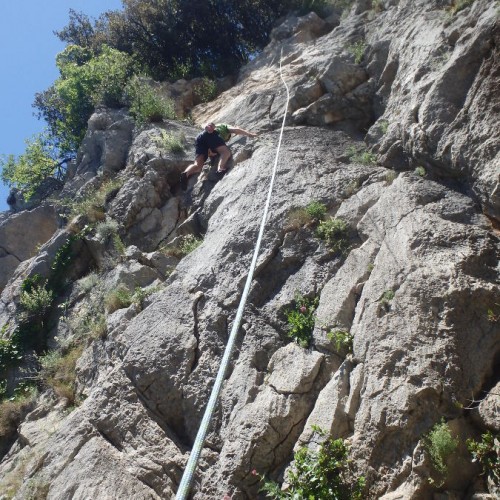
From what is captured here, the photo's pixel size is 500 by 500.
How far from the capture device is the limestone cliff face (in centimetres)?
600

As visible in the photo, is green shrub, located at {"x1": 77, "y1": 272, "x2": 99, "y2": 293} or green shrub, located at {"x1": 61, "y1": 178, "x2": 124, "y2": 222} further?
green shrub, located at {"x1": 61, "y1": 178, "x2": 124, "y2": 222}

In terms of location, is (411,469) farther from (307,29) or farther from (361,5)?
(307,29)

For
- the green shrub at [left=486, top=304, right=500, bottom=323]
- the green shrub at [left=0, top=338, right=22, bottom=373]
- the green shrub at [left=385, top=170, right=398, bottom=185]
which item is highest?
the green shrub at [left=0, top=338, right=22, bottom=373]

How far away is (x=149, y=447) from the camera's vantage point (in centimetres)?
721

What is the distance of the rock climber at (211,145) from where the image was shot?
1185 centimetres

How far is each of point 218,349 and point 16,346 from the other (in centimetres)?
554

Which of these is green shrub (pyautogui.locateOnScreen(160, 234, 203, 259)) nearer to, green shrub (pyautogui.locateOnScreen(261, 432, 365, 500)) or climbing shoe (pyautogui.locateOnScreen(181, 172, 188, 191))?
climbing shoe (pyautogui.locateOnScreen(181, 172, 188, 191))

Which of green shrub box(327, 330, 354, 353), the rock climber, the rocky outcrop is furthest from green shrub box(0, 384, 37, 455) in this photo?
green shrub box(327, 330, 354, 353)

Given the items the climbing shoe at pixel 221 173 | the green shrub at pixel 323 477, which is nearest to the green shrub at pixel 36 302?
the climbing shoe at pixel 221 173

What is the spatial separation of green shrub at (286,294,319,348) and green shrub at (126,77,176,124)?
8186mm

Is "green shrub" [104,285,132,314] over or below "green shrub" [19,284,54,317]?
below

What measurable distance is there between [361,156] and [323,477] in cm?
624

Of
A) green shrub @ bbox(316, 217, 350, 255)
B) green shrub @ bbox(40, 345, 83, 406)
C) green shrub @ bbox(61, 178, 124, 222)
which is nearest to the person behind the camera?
green shrub @ bbox(316, 217, 350, 255)

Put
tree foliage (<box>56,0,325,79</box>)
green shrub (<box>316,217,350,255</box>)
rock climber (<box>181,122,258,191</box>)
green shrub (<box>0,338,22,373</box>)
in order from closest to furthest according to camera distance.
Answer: green shrub (<box>316,217,350,255</box>), green shrub (<box>0,338,22,373</box>), rock climber (<box>181,122,258,191</box>), tree foliage (<box>56,0,325,79</box>)
